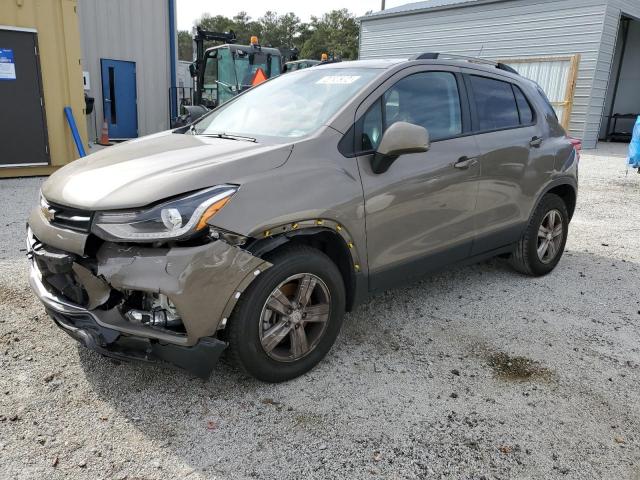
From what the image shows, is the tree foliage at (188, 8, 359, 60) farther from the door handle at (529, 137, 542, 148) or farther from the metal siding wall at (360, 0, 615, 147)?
the door handle at (529, 137, 542, 148)

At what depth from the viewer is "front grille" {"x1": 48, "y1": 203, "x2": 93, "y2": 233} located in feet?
8.30

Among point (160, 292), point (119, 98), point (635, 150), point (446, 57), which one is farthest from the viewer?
point (119, 98)

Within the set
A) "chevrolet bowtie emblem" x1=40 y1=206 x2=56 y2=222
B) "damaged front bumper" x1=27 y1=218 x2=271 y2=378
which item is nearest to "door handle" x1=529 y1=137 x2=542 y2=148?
"damaged front bumper" x1=27 y1=218 x2=271 y2=378

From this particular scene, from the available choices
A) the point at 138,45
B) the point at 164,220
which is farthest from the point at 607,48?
the point at 164,220

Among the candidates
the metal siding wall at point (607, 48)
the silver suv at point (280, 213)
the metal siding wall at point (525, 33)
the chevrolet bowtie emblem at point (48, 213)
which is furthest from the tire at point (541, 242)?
the metal siding wall at point (607, 48)

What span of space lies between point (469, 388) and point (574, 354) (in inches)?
36.7

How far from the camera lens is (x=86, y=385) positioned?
9.41 feet

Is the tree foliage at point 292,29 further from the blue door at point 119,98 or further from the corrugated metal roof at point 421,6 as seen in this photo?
the blue door at point 119,98

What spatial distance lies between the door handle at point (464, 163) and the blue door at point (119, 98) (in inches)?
475

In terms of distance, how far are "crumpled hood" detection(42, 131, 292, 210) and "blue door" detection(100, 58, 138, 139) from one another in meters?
11.5

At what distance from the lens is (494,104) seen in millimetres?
4102

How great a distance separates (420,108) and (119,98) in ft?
39.8

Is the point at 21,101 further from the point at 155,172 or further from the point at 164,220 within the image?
the point at 164,220

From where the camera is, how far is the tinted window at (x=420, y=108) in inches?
125
